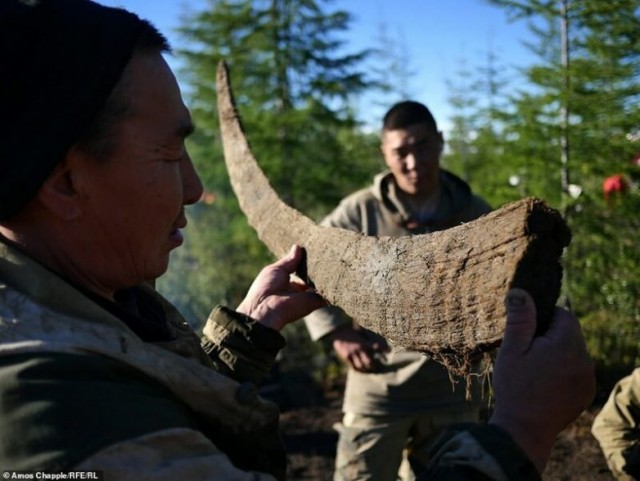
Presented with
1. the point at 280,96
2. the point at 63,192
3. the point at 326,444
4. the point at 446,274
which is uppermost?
the point at 280,96

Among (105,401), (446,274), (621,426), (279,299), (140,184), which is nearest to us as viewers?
(105,401)

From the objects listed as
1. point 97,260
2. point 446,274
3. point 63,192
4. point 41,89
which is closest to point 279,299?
point 446,274

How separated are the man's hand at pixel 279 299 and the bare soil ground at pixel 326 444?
2566 millimetres

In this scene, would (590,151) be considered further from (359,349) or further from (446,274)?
(446,274)

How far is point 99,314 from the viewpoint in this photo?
4.05ft

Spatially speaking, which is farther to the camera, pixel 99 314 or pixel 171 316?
pixel 171 316

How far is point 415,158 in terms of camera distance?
4133 mm

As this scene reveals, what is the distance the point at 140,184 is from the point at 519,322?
820 millimetres

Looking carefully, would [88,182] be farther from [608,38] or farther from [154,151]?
[608,38]

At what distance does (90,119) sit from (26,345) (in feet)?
1.46

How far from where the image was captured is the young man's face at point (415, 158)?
412 cm

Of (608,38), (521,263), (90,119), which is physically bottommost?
(521,263)

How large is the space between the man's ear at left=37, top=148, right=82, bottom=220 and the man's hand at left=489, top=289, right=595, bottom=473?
91 centimetres

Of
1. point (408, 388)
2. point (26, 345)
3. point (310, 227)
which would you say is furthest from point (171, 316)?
point (408, 388)
